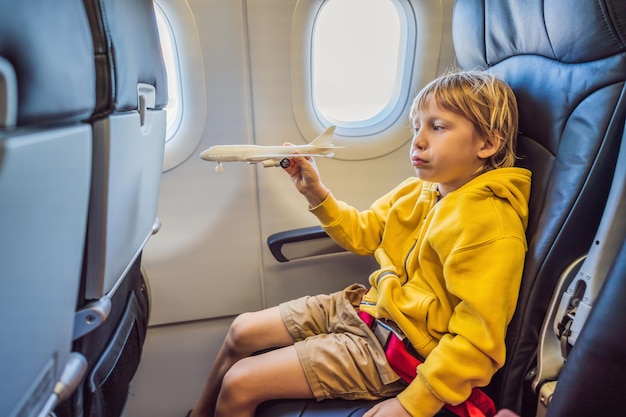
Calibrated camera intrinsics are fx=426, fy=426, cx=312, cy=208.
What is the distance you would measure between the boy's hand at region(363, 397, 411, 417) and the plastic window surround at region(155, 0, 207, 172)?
40.1 inches

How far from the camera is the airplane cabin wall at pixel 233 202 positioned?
4.71 ft

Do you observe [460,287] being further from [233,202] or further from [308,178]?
[233,202]

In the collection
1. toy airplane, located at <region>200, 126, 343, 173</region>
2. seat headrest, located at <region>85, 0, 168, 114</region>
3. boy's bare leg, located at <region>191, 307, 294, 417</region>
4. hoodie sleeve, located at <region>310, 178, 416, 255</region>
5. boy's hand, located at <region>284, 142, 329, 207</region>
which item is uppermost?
seat headrest, located at <region>85, 0, 168, 114</region>

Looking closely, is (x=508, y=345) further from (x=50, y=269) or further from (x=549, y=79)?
(x=50, y=269)

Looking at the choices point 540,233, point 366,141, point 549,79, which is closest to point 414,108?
point 549,79

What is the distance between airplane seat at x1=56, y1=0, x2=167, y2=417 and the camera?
0.60 metres

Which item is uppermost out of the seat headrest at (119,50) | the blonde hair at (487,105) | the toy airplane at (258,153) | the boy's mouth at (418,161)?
the seat headrest at (119,50)

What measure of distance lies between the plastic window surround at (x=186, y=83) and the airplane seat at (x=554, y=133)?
89 cm

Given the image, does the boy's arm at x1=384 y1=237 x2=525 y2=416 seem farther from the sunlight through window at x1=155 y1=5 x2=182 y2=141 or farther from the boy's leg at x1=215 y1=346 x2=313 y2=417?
the sunlight through window at x1=155 y1=5 x2=182 y2=141

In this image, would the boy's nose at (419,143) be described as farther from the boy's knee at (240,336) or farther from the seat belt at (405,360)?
the boy's knee at (240,336)

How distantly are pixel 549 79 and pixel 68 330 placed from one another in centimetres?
106

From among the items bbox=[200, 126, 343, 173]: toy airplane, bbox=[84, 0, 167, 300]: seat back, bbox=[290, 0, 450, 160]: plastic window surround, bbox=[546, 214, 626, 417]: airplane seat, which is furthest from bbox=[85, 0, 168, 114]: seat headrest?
bbox=[546, 214, 626, 417]: airplane seat

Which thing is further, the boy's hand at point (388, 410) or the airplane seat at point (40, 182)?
the boy's hand at point (388, 410)

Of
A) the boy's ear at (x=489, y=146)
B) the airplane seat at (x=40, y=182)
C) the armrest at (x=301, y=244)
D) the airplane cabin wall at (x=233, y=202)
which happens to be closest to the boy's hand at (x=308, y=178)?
the armrest at (x=301, y=244)
